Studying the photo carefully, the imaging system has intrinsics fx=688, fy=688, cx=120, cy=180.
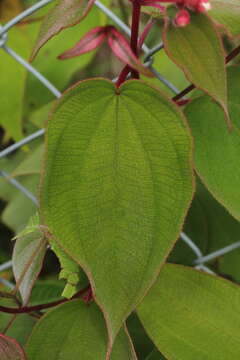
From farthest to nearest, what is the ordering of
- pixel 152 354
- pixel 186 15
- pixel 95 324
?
pixel 152 354
pixel 95 324
pixel 186 15

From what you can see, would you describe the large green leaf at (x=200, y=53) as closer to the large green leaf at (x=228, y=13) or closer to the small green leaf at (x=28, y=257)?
the large green leaf at (x=228, y=13)

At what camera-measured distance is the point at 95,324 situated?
0.53 metres

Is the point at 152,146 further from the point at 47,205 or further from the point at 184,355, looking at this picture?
the point at 184,355

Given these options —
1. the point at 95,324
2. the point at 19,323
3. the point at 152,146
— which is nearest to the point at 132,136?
the point at 152,146

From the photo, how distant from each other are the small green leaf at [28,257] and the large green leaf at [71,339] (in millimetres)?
40

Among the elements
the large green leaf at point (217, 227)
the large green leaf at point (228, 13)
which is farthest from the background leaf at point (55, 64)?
the large green leaf at point (228, 13)

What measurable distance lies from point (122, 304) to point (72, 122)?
0.13 metres

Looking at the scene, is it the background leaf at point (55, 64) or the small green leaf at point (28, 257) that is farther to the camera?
the background leaf at point (55, 64)

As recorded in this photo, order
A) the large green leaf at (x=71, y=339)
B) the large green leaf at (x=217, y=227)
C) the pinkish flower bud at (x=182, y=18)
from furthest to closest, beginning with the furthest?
the large green leaf at (x=217, y=227), the large green leaf at (x=71, y=339), the pinkish flower bud at (x=182, y=18)

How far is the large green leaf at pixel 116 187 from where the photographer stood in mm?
454

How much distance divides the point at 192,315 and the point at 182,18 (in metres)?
0.25

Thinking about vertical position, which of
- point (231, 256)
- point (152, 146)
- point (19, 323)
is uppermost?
point (152, 146)

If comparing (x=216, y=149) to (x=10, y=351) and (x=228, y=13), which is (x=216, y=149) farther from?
(x=10, y=351)

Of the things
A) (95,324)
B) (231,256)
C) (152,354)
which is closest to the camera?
(95,324)
